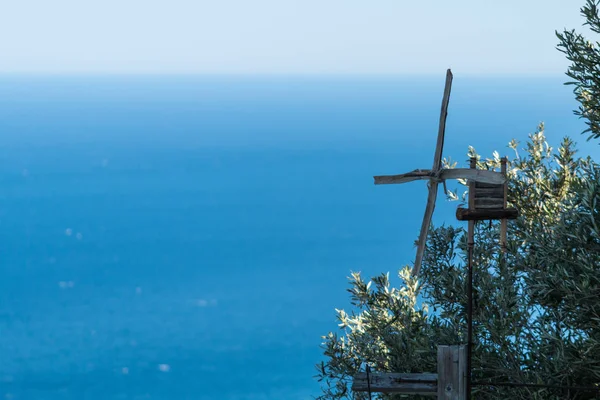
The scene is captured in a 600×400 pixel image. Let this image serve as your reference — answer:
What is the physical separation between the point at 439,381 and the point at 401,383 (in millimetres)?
367

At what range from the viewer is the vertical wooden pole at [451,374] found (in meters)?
6.88

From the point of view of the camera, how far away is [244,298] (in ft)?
339

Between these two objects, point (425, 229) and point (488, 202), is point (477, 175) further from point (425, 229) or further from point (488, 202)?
point (425, 229)

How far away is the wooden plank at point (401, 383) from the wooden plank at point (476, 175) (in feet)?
18.3

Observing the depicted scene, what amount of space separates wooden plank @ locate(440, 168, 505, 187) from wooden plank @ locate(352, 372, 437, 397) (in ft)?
18.3

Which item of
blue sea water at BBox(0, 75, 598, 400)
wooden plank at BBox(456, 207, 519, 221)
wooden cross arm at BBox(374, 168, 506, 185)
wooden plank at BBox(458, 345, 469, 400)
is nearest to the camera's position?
wooden plank at BBox(458, 345, 469, 400)

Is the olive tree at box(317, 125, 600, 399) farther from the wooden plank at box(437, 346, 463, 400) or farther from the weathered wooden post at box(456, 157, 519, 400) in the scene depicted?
the wooden plank at box(437, 346, 463, 400)

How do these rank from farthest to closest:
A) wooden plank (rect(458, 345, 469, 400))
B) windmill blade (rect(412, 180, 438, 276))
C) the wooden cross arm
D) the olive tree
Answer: windmill blade (rect(412, 180, 438, 276))
the wooden cross arm
the olive tree
wooden plank (rect(458, 345, 469, 400))

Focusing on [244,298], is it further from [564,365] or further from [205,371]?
Result: [564,365]

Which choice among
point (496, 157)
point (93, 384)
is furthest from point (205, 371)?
point (496, 157)

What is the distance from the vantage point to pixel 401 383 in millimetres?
6980

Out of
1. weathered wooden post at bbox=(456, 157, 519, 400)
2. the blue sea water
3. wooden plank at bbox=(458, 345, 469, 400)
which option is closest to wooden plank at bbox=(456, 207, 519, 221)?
weathered wooden post at bbox=(456, 157, 519, 400)

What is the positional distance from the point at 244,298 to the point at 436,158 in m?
92.8

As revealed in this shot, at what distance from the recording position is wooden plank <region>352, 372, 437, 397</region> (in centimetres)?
696
